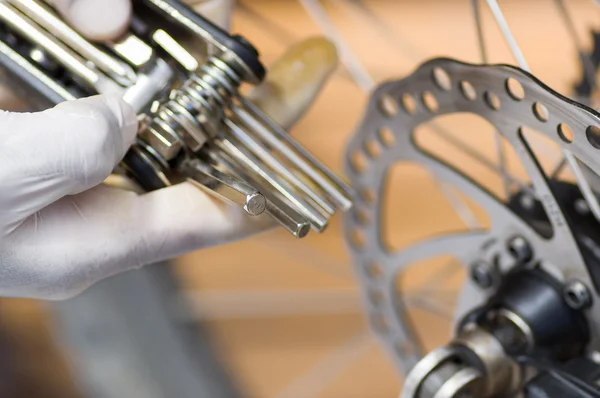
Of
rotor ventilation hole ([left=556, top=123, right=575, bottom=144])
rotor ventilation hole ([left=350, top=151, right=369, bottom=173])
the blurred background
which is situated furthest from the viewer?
the blurred background

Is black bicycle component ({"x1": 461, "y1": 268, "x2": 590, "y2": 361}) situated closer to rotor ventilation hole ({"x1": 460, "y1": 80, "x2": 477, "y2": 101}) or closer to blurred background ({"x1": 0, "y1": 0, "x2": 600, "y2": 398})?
rotor ventilation hole ({"x1": 460, "y1": 80, "x2": 477, "y2": 101})

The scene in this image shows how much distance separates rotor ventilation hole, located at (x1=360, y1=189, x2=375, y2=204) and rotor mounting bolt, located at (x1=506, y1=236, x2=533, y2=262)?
8 centimetres

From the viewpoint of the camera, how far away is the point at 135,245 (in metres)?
0.31

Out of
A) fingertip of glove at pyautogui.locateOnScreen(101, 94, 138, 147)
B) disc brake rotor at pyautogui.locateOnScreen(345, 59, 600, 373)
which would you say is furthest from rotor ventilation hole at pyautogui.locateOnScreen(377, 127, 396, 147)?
fingertip of glove at pyautogui.locateOnScreen(101, 94, 138, 147)

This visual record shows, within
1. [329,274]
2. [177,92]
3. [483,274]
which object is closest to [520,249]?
[483,274]

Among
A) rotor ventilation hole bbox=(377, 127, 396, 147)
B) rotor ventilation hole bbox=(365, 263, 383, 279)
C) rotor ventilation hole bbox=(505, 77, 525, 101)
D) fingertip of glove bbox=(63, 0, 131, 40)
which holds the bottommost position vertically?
rotor ventilation hole bbox=(365, 263, 383, 279)

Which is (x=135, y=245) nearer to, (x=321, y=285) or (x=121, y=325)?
(x=121, y=325)

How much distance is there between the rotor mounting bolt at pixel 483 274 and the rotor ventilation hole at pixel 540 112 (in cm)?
8

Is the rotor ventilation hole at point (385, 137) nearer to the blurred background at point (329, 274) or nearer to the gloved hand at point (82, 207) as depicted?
the gloved hand at point (82, 207)

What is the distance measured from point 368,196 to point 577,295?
11cm

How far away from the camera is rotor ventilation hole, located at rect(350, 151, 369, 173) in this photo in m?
0.37

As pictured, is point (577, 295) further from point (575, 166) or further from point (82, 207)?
point (82, 207)

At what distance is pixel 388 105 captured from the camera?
345 mm

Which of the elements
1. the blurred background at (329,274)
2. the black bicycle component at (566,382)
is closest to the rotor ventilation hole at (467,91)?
the black bicycle component at (566,382)
